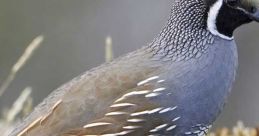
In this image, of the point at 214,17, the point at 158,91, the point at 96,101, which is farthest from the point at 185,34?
the point at 96,101

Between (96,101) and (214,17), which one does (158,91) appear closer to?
(96,101)

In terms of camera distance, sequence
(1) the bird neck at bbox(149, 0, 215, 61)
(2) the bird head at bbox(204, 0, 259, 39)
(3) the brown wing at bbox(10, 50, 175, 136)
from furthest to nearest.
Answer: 1. (1) the bird neck at bbox(149, 0, 215, 61)
2. (2) the bird head at bbox(204, 0, 259, 39)
3. (3) the brown wing at bbox(10, 50, 175, 136)

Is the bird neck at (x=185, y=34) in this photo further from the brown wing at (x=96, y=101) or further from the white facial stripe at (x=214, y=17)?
the brown wing at (x=96, y=101)

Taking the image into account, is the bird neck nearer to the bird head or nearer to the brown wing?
the bird head

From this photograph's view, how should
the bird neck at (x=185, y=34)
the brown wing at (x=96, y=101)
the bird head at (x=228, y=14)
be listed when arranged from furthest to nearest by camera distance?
the bird neck at (x=185, y=34), the bird head at (x=228, y=14), the brown wing at (x=96, y=101)

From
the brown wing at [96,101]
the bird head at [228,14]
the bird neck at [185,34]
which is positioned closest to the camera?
the brown wing at [96,101]

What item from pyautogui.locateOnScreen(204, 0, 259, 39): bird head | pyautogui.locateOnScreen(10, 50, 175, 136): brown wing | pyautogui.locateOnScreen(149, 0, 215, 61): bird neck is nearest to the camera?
pyautogui.locateOnScreen(10, 50, 175, 136): brown wing

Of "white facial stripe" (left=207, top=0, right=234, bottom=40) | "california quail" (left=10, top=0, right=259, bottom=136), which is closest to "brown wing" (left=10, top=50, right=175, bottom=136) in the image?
"california quail" (left=10, top=0, right=259, bottom=136)

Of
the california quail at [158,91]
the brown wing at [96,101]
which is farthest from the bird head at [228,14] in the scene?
the brown wing at [96,101]
